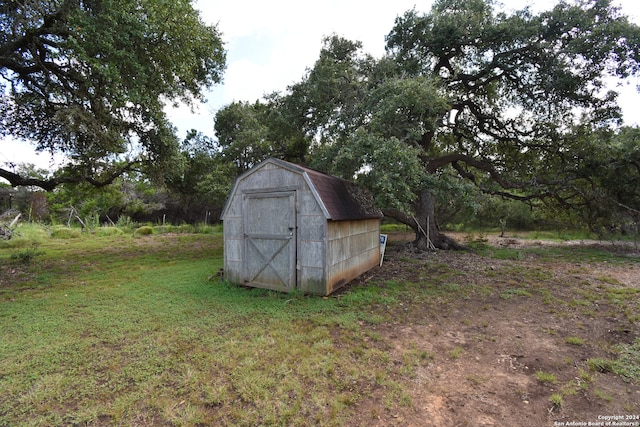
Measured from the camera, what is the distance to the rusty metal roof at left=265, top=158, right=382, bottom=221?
5645 mm

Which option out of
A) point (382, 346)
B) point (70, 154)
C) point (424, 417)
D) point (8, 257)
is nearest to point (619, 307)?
point (382, 346)

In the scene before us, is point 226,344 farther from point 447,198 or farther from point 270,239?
point 447,198

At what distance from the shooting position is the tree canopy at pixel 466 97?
7230 mm

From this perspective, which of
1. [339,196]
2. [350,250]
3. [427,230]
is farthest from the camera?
[427,230]

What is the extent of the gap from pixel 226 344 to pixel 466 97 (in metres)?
13.0

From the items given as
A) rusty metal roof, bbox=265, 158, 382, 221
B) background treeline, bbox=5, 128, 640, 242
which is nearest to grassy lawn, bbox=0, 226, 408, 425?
rusty metal roof, bbox=265, 158, 382, 221

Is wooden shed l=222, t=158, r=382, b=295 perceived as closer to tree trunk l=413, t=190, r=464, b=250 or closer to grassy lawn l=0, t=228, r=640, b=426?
grassy lawn l=0, t=228, r=640, b=426

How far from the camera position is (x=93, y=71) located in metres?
6.18

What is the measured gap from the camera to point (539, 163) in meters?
11.6

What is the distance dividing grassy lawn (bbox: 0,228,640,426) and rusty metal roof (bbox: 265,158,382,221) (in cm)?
169

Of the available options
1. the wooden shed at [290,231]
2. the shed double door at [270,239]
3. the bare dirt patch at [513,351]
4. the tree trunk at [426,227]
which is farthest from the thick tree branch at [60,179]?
the tree trunk at [426,227]

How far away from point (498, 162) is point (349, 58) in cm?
771

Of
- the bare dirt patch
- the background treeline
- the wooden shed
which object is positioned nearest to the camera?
the bare dirt patch

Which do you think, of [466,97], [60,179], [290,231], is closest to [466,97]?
[466,97]
